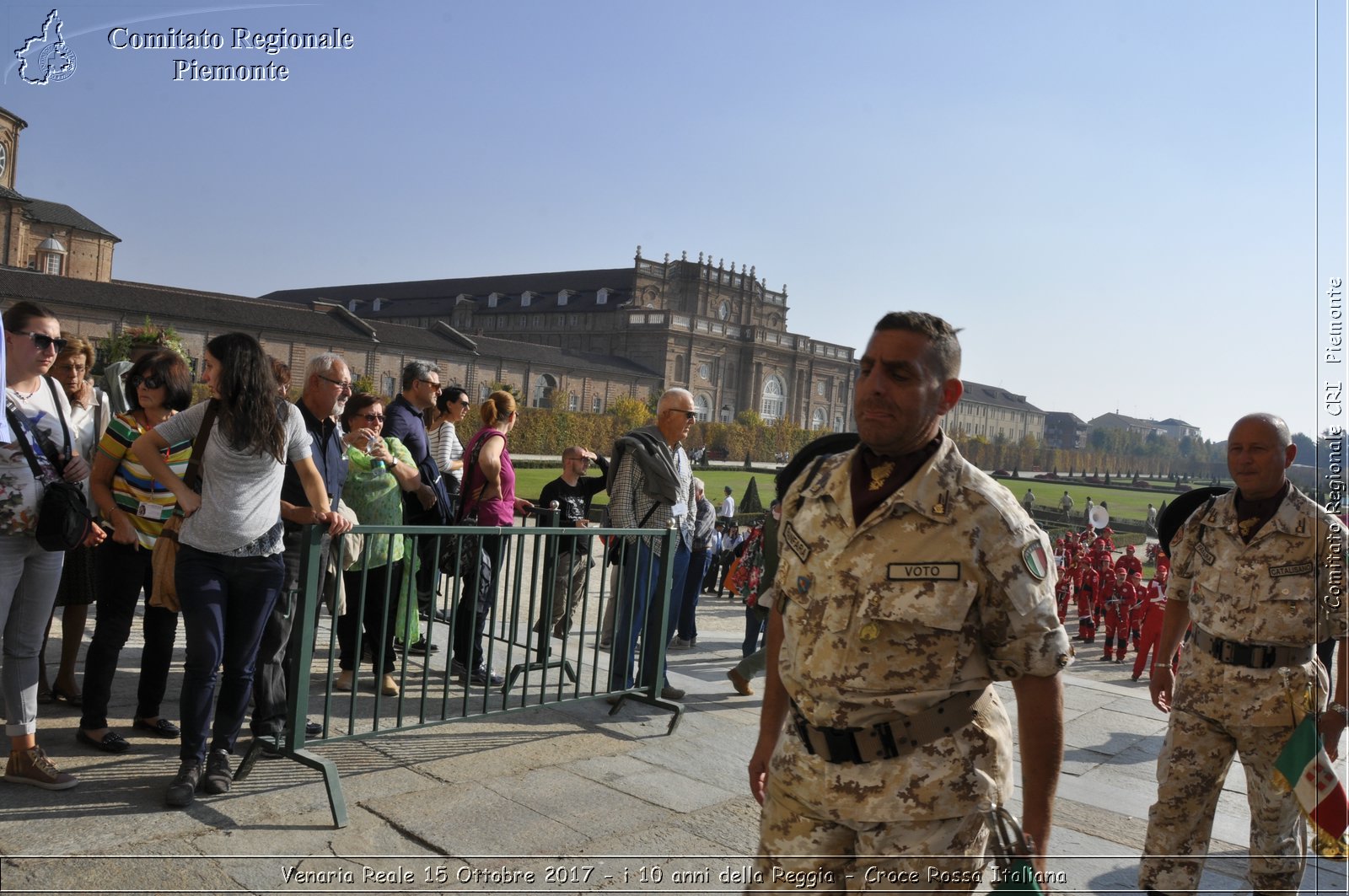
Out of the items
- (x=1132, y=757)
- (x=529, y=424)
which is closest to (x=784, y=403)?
(x=529, y=424)

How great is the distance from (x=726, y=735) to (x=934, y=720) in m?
3.61

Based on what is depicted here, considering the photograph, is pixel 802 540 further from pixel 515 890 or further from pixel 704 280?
pixel 704 280

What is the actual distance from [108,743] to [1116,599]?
10709 millimetres

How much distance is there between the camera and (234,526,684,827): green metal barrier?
3.99 m

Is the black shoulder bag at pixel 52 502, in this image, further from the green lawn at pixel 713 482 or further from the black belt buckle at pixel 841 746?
the green lawn at pixel 713 482

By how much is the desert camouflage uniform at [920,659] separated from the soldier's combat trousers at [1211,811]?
189cm

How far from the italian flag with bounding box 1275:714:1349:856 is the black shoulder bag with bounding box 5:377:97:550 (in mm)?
4405

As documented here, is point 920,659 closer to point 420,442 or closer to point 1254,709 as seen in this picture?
point 1254,709

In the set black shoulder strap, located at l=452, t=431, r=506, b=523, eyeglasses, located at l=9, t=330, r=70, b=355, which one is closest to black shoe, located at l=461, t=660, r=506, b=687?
black shoulder strap, located at l=452, t=431, r=506, b=523

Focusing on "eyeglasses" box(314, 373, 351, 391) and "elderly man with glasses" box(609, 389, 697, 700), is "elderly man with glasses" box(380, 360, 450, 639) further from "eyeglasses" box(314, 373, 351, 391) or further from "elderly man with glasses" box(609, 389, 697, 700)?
"eyeglasses" box(314, 373, 351, 391)

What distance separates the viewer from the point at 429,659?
5.57m

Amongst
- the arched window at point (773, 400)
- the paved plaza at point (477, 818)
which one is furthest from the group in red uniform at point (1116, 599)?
the arched window at point (773, 400)

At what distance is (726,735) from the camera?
5.58m

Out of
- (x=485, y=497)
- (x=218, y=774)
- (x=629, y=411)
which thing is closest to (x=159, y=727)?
(x=218, y=774)
